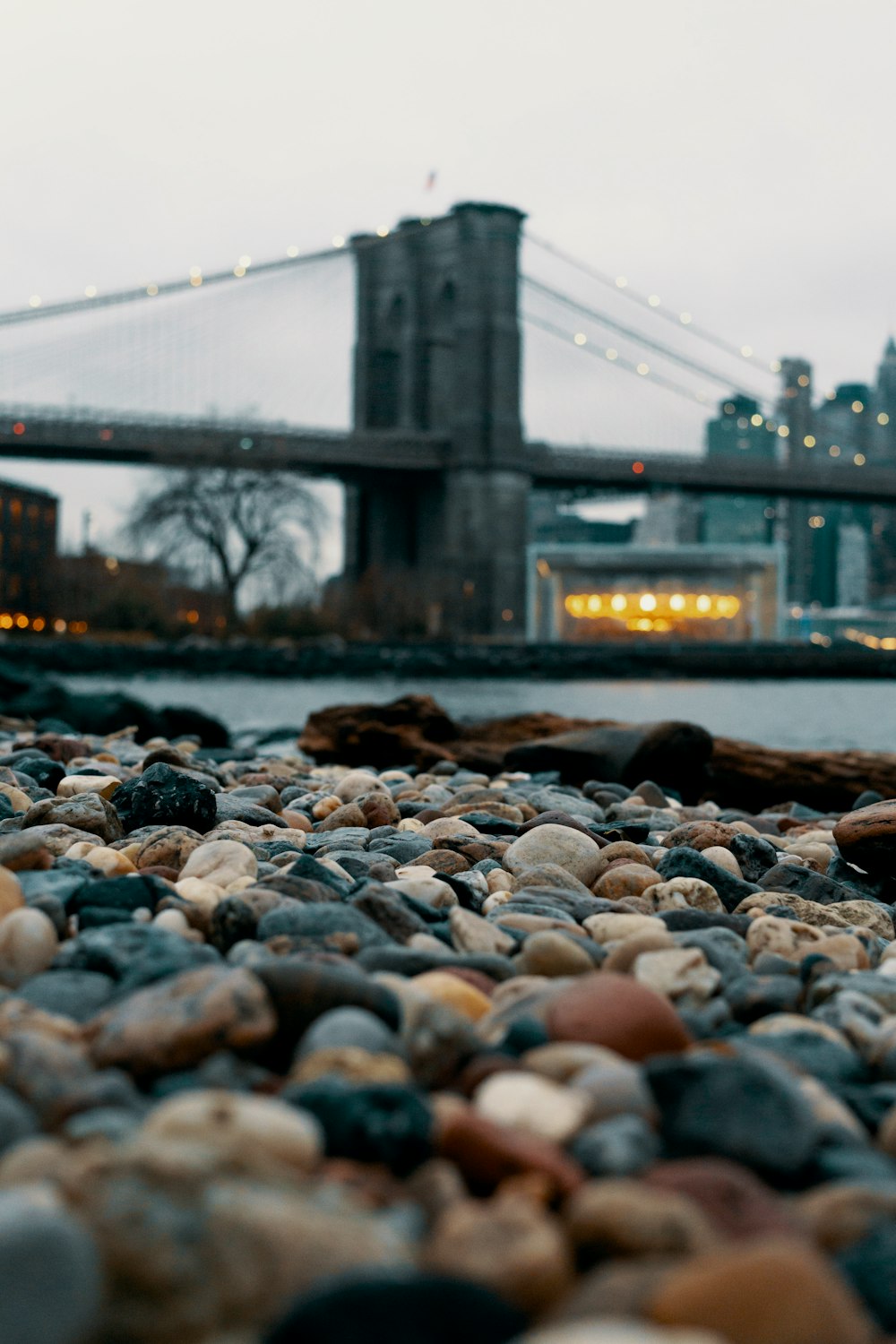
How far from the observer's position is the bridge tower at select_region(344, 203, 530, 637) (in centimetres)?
4362

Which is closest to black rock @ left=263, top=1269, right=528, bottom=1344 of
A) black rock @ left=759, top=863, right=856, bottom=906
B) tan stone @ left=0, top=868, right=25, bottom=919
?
tan stone @ left=0, top=868, right=25, bottom=919

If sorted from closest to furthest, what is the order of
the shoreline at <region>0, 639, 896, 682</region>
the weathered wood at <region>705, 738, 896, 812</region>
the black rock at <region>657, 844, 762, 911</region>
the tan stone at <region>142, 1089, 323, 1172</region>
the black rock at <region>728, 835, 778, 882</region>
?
the tan stone at <region>142, 1089, 323, 1172</region>
the black rock at <region>657, 844, 762, 911</region>
the black rock at <region>728, 835, 778, 882</region>
the weathered wood at <region>705, 738, 896, 812</region>
the shoreline at <region>0, 639, 896, 682</region>

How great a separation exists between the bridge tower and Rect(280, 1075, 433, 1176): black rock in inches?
1504

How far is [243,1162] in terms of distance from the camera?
1.25m

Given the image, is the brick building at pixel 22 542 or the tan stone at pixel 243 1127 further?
the brick building at pixel 22 542

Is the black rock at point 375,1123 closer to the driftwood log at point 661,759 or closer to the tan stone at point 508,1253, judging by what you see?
the tan stone at point 508,1253

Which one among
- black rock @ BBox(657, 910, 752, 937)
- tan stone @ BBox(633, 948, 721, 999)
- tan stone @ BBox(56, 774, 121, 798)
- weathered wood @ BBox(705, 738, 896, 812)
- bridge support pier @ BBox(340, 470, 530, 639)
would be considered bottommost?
weathered wood @ BBox(705, 738, 896, 812)

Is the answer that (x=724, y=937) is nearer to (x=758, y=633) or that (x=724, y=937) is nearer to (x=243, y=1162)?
(x=243, y=1162)

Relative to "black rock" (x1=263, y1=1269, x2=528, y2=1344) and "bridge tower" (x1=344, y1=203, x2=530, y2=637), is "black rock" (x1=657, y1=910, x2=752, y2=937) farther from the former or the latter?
"bridge tower" (x1=344, y1=203, x2=530, y2=637)

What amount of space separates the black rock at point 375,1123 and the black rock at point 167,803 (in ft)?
6.37

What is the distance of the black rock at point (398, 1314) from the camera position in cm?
100

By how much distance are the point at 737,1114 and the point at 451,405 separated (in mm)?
46271

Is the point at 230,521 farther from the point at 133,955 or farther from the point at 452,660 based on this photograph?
the point at 133,955

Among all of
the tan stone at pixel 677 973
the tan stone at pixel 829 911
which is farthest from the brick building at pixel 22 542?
the tan stone at pixel 677 973
